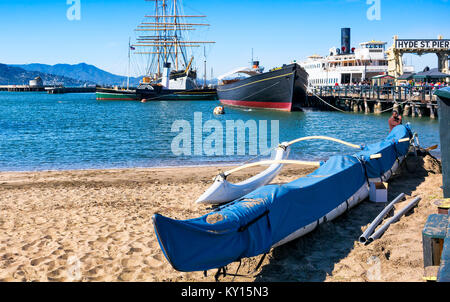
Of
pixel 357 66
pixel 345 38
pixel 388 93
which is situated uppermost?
pixel 345 38

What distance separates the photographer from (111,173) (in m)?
15.2

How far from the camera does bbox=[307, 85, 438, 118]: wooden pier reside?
35.0 m

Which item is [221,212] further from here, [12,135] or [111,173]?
[12,135]

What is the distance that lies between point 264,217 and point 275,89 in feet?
138

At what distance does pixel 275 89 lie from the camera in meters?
47.1

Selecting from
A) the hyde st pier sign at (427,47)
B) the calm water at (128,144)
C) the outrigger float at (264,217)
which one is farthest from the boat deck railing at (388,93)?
the outrigger float at (264,217)

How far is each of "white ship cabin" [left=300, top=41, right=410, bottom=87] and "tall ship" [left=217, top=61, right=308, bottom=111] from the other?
53.0 ft

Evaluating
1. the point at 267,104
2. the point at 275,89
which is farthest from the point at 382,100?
the point at 267,104

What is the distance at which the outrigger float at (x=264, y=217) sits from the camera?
5074 mm

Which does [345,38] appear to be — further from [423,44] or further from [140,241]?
[140,241]

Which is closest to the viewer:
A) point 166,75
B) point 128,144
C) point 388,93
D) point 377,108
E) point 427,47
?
point 128,144
